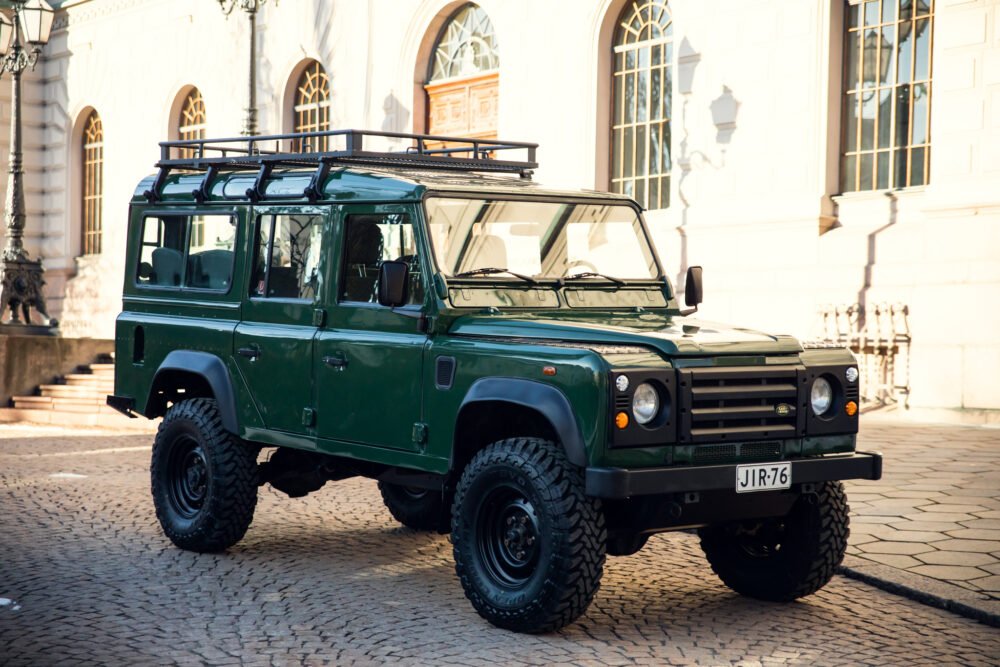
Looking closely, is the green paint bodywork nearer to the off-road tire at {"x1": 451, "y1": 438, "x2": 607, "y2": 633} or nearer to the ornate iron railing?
the off-road tire at {"x1": 451, "y1": 438, "x2": 607, "y2": 633}

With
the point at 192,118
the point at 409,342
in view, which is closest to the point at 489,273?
the point at 409,342

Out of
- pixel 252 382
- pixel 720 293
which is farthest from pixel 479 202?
pixel 720 293

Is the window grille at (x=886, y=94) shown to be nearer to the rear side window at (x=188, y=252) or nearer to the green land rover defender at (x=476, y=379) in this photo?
the green land rover defender at (x=476, y=379)

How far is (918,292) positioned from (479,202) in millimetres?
9031

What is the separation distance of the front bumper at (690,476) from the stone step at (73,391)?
13726mm

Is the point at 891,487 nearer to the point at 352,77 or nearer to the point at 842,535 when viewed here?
the point at 842,535

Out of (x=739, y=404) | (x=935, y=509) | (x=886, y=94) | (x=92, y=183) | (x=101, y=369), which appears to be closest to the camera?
(x=739, y=404)

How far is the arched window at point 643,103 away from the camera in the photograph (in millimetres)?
17898

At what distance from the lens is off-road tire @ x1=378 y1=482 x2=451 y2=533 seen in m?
8.39

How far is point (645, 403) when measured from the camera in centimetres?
562

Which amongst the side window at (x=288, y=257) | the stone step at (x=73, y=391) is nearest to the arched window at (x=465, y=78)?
the stone step at (x=73, y=391)

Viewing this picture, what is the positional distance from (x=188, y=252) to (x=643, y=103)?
36.1ft

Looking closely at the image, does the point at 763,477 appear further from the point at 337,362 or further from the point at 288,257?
the point at 288,257

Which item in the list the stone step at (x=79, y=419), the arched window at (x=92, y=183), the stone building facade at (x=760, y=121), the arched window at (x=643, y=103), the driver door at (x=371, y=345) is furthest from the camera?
the arched window at (x=92, y=183)
